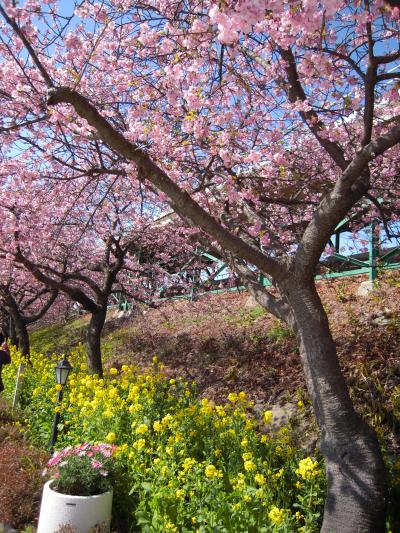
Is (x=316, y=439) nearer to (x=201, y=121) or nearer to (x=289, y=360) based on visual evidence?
(x=289, y=360)

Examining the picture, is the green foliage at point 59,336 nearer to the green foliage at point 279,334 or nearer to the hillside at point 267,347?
the hillside at point 267,347

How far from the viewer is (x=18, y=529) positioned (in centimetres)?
408

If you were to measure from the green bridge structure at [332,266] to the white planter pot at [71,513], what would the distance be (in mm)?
3306

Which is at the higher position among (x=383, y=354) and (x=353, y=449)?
(x=383, y=354)

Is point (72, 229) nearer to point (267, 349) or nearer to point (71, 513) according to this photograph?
point (267, 349)

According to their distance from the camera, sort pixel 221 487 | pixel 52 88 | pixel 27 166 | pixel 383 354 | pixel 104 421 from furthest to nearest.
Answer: pixel 27 166
pixel 383 354
pixel 104 421
pixel 221 487
pixel 52 88

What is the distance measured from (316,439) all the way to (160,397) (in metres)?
1.83

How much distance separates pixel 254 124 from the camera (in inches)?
252

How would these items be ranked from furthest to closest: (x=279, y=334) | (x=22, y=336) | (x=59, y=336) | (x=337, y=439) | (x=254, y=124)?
(x=59, y=336)
(x=22, y=336)
(x=279, y=334)
(x=254, y=124)
(x=337, y=439)

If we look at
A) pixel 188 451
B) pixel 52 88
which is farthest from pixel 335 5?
pixel 188 451

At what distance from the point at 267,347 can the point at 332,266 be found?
2.68m

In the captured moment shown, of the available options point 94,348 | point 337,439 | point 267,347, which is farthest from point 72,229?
point 337,439

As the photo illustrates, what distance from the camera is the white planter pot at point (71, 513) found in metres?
3.61

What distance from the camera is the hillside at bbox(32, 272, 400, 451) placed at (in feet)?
19.9
